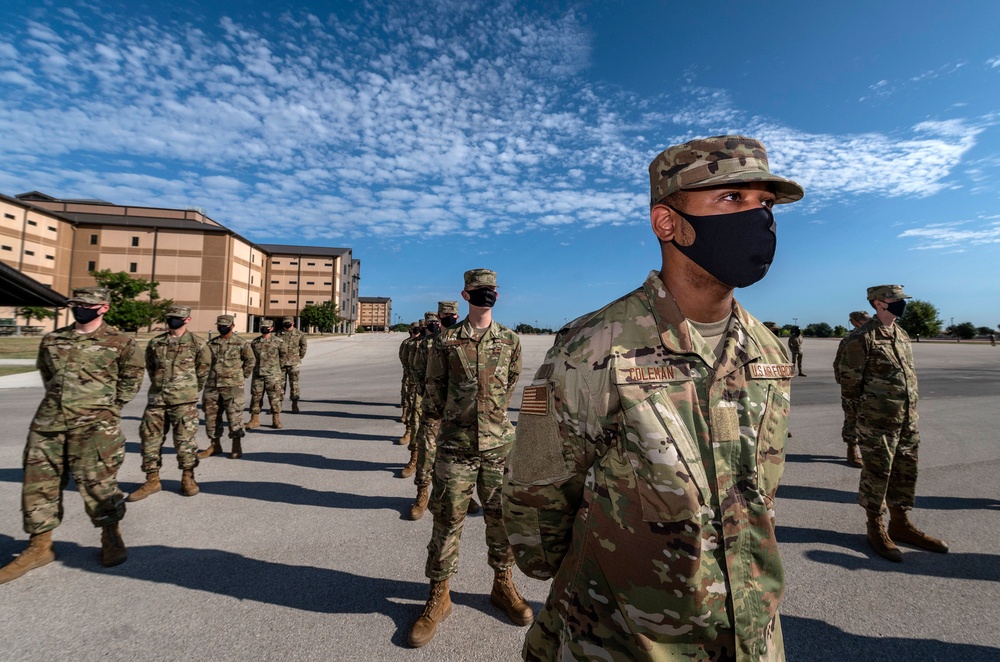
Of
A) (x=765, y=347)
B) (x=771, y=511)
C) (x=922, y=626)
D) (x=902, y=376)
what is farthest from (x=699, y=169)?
(x=902, y=376)

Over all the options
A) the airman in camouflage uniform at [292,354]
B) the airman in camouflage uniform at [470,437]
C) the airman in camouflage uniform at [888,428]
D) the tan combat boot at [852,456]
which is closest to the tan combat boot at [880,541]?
the airman in camouflage uniform at [888,428]

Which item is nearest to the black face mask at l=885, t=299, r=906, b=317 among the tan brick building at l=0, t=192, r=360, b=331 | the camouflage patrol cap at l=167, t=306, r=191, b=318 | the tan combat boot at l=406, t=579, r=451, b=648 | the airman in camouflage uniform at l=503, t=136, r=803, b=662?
the airman in camouflage uniform at l=503, t=136, r=803, b=662

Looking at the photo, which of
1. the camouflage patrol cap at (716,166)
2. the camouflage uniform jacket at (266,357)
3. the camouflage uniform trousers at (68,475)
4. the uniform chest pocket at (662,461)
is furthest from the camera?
the camouflage uniform jacket at (266,357)

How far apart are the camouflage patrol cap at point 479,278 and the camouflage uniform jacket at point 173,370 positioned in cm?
412

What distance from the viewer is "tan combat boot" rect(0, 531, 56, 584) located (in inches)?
135

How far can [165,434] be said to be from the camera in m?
5.38

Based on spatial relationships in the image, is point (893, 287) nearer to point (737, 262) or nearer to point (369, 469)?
point (737, 262)

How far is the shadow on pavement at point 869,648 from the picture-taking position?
2.66 metres

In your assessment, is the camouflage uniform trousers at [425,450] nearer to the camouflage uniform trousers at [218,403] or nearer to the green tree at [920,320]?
the camouflage uniform trousers at [218,403]

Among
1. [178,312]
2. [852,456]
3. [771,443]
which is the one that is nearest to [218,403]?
[178,312]

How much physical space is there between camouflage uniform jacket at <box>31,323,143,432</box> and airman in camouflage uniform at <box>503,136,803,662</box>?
4.28 m

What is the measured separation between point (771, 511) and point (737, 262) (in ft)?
2.73

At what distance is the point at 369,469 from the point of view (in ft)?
20.8

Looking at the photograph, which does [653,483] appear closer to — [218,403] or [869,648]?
[869,648]
